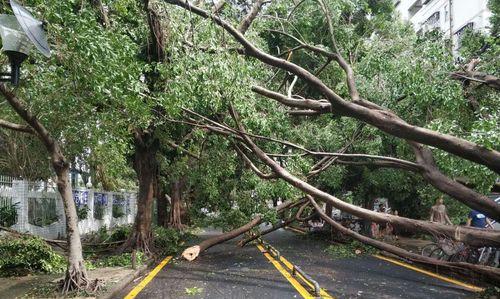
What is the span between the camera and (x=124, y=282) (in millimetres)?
10828

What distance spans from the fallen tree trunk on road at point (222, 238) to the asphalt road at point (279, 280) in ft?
0.98

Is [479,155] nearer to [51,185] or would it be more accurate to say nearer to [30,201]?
[30,201]

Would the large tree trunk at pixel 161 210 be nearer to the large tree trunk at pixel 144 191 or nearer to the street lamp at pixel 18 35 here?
the large tree trunk at pixel 144 191

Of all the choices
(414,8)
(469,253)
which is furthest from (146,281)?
(414,8)

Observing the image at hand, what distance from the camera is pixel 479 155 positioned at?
8.39m

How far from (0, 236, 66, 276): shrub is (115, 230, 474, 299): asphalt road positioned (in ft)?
8.55

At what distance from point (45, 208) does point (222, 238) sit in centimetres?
754

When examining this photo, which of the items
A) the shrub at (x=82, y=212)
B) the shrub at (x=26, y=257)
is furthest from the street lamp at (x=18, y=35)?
the shrub at (x=82, y=212)

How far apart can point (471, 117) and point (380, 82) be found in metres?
4.09

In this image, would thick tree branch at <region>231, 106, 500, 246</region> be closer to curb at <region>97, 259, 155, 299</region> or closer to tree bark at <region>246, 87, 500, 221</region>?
tree bark at <region>246, 87, 500, 221</region>

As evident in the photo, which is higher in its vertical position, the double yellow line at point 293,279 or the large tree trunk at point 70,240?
the large tree trunk at point 70,240

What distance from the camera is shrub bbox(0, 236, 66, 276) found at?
1147 centimetres

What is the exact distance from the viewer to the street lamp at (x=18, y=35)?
21.2 ft

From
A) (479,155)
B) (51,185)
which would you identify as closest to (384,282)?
(479,155)
